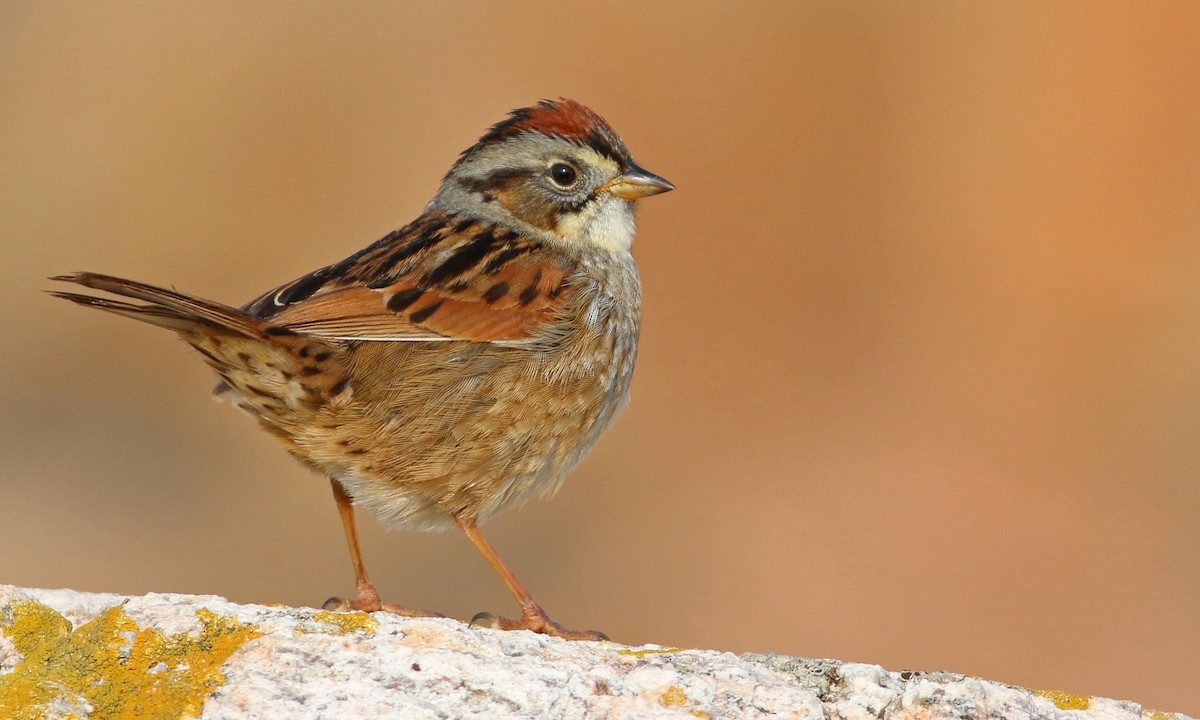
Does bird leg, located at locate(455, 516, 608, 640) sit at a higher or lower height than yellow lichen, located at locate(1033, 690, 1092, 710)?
lower

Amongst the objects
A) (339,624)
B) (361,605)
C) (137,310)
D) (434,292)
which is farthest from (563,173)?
(339,624)

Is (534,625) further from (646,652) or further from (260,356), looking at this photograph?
(646,652)

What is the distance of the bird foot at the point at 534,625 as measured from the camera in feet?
15.1

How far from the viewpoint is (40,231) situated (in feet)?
41.1

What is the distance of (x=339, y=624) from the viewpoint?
3.44m

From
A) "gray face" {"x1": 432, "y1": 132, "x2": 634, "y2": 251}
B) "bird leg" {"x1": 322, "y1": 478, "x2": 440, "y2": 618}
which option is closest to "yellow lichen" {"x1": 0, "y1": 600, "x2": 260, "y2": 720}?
"bird leg" {"x1": 322, "y1": 478, "x2": 440, "y2": 618}

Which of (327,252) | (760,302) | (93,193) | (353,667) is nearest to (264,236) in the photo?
(327,252)

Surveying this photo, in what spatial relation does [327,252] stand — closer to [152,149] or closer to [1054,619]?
[152,149]

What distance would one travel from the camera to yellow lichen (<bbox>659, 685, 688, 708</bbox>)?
10.7ft

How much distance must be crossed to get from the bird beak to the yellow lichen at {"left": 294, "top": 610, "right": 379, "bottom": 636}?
2866mm

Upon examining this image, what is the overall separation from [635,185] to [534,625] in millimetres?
1918

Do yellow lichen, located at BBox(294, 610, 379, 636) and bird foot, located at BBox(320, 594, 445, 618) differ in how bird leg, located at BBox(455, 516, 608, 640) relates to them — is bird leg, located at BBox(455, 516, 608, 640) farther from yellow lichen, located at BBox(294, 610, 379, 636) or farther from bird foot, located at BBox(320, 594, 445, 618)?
yellow lichen, located at BBox(294, 610, 379, 636)

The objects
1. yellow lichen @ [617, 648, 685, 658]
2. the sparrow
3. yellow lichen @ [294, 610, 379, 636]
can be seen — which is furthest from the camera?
the sparrow

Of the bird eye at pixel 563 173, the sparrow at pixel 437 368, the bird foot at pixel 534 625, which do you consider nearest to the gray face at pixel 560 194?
the bird eye at pixel 563 173
